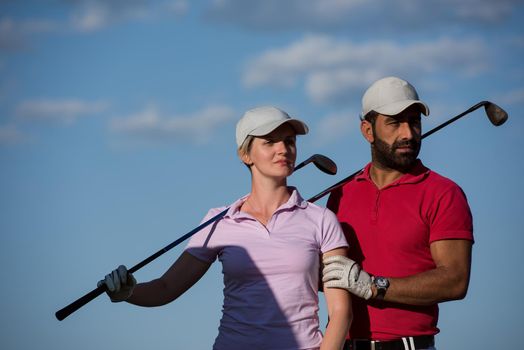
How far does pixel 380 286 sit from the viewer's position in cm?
505

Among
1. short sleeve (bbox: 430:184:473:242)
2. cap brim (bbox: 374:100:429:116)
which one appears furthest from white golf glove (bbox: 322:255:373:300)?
cap brim (bbox: 374:100:429:116)

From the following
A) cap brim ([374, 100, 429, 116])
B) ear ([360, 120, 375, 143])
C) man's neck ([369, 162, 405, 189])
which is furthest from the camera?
ear ([360, 120, 375, 143])

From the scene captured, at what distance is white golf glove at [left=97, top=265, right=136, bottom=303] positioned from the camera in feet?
16.8

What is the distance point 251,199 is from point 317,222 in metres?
0.45

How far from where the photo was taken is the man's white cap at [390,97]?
5512 millimetres

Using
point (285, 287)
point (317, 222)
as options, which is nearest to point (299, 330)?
point (285, 287)

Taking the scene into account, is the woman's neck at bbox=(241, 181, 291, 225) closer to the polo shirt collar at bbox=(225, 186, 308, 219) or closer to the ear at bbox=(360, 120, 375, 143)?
the polo shirt collar at bbox=(225, 186, 308, 219)

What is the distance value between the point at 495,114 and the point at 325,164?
126cm

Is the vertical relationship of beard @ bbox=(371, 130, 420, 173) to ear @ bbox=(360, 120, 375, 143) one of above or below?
below

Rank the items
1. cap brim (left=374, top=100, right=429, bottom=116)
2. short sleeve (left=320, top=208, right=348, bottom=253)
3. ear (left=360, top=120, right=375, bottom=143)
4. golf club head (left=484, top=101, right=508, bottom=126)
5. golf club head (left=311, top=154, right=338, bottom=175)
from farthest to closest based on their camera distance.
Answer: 1. golf club head (left=484, top=101, right=508, bottom=126)
2. golf club head (left=311, top=154, right=338, bottom=175)
3. ear (left=360, top=120, right=375, bottom=143)
4. cap brim (left=374, top=100, right=429, bottom=116)
5. short sleeve (left=320, top=208, right=348, bottom=253)

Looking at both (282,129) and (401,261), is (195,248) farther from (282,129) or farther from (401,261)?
(401,261)

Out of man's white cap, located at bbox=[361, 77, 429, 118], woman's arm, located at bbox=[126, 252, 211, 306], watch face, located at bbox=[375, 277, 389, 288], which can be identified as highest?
man's white cap, located at bbox=[361, 77, 429, 118]

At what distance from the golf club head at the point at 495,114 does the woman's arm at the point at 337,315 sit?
200 centimetres

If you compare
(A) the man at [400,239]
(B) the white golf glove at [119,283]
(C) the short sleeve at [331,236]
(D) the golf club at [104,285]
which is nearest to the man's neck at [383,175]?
(A) the man at [400,239]
